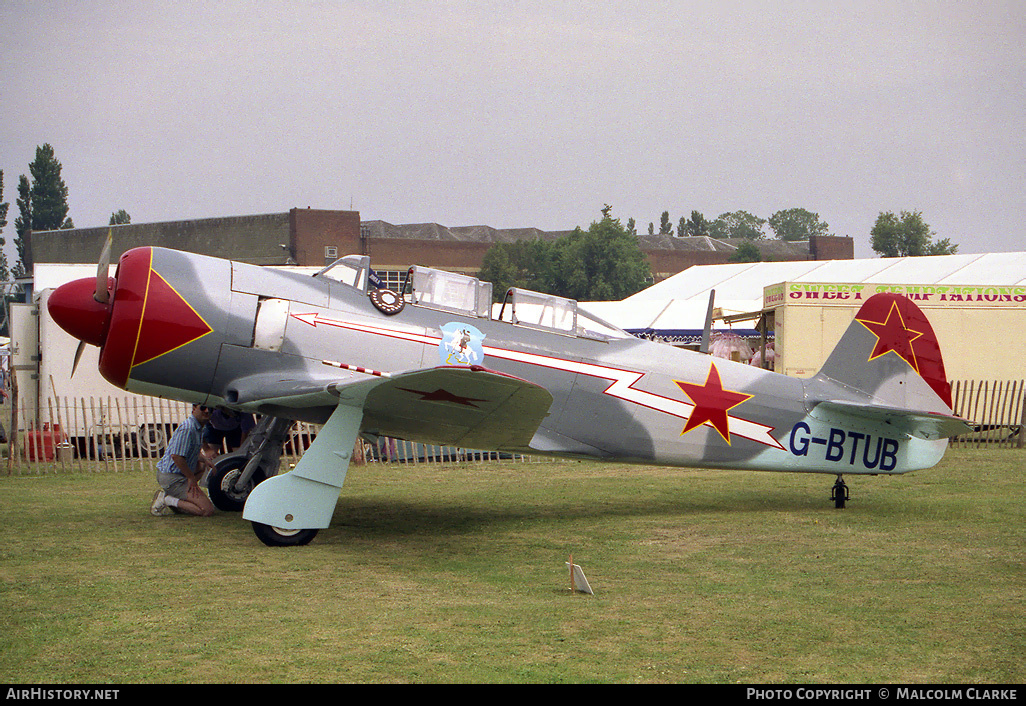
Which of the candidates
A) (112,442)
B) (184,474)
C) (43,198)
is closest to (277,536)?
(184,474)

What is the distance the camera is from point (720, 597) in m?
5.45

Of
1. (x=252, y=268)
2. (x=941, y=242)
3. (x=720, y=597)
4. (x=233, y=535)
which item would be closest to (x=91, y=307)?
(x=252, y=268)

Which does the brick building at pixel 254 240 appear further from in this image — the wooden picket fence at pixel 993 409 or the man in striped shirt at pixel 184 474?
the man in striped shirt at pixel 184 474

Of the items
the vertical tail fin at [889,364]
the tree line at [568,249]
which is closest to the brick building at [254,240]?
the tree line at [568,249]

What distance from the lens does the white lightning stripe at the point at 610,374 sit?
7.60 meters

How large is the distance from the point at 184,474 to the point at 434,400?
3133mm

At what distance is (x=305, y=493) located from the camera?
6.92 meters

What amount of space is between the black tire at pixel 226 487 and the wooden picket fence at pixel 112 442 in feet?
11.2

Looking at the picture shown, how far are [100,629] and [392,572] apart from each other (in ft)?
6.79

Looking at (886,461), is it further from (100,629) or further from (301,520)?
(100,629)

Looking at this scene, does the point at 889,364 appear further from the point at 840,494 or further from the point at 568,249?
the point at 568,249

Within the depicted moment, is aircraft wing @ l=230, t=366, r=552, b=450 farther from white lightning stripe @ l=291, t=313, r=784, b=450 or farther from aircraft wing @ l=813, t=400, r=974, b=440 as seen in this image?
aircraft wing @ l=813, t=400, r=974, b=440

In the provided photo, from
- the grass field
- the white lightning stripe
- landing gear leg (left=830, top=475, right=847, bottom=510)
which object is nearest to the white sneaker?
the grass field

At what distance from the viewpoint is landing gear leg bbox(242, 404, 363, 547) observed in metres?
6.84
